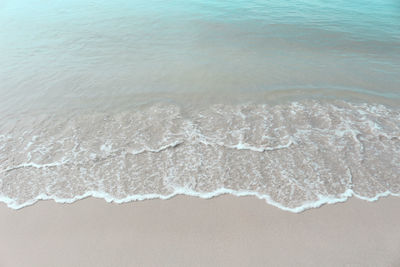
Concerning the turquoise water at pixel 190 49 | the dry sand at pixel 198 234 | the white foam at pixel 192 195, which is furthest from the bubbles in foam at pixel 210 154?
the turquoise water at pixel 190 49

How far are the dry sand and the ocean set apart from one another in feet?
0.79

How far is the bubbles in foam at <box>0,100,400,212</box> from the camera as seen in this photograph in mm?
4336

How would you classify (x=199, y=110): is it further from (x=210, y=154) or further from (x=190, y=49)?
(x=190, y=49)

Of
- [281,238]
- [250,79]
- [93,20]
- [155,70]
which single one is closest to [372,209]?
[281,238]

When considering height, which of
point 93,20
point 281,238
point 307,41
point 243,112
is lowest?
point 281,238

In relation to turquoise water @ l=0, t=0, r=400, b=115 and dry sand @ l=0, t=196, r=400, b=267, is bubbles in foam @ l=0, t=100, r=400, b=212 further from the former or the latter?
turquoise water @ l=0, t=0, r=400, b=115

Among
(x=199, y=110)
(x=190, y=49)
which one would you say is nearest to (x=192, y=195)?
(x=199, y=110)

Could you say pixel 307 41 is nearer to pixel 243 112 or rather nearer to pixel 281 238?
pixel 243 112

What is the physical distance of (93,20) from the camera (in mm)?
11906

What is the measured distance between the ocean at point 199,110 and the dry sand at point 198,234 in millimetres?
242

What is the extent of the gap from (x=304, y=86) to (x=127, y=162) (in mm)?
5579

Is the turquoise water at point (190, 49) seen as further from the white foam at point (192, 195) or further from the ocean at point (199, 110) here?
the white foam at point (192, 195)

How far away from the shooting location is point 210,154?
5.01m

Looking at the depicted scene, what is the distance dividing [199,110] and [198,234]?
340cm
